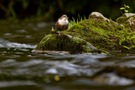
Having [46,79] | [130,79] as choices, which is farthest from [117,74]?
[46,79]

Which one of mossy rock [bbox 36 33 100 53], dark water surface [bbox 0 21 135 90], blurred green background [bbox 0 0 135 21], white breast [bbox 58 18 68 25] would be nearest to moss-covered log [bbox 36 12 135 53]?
mossy rock [bbox 36 33 100 53]

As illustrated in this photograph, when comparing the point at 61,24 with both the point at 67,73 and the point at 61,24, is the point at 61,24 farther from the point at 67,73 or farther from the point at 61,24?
the point at 67,73

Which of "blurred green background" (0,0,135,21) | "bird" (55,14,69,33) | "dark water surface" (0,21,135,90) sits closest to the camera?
"dark water surface" (0,21,135,90)

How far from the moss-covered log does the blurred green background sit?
22.4 ft

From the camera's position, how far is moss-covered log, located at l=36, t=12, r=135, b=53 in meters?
5.05

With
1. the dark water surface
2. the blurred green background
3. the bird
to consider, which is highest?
the blurred green background

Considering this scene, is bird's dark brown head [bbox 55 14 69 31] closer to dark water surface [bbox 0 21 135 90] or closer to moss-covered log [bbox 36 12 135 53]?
moss-covered log [bbox 36 12 135 53]

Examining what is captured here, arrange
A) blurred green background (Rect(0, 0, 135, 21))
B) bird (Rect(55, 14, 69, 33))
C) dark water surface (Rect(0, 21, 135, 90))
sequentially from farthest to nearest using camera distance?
blurred green background (Rect(0, 0, 135, 21)) → bird (Rect(55, 14, 69, 33)) → dark water surface (Rect(0, 21, 135, 90))

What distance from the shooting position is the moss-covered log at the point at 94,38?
16.6 feet

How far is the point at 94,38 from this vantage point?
5.28m

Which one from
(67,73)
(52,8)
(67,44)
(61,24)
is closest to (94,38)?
(67,44)

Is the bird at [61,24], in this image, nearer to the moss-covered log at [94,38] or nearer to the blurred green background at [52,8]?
the moss-covered log at [94,38]

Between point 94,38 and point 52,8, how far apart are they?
8630mm

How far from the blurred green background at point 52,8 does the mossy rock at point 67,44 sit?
24.2 feet
